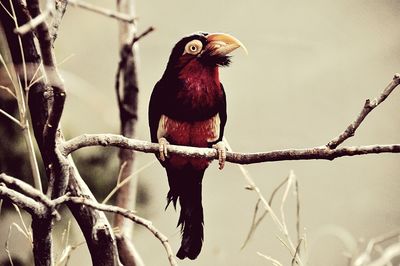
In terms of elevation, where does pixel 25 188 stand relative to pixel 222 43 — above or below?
below

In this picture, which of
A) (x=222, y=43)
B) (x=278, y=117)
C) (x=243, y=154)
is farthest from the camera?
(x=278, y=117)

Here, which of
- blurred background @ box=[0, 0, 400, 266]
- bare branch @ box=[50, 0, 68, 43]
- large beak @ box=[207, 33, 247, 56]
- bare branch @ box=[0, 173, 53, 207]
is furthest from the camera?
blurred background @ box=[0, 0, 400, 266]

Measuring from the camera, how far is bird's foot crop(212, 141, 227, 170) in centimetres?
92

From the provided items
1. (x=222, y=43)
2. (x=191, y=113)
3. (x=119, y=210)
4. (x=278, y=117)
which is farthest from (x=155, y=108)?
(x=278, y=117)

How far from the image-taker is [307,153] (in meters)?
0.78

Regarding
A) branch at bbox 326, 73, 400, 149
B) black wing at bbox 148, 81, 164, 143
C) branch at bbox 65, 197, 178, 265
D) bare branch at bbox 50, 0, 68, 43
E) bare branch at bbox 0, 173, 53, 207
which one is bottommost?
branch at bbox 65, 197, 178, 265

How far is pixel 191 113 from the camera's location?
1023 mm

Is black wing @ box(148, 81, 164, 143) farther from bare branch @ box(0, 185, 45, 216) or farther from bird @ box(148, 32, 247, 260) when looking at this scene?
bare branch @ box(0, 185, 45, 216)

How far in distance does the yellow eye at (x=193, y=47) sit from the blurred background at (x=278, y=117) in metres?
0.40

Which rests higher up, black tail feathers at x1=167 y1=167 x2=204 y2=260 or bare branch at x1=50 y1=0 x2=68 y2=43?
bare branch at x1=50 y1=0 x2=68 y2=43

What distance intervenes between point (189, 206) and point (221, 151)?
15 centimetres

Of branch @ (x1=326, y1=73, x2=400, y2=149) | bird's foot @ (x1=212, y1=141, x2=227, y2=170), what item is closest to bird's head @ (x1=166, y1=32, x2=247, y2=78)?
bird's foot @ (x1=212, y1=141, x2=227, y2=170)

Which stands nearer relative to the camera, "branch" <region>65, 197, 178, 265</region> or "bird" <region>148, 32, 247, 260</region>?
"branch" <region>65, 197, 178, 265</region>

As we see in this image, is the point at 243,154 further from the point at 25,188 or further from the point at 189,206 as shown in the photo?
the point at 25,188
